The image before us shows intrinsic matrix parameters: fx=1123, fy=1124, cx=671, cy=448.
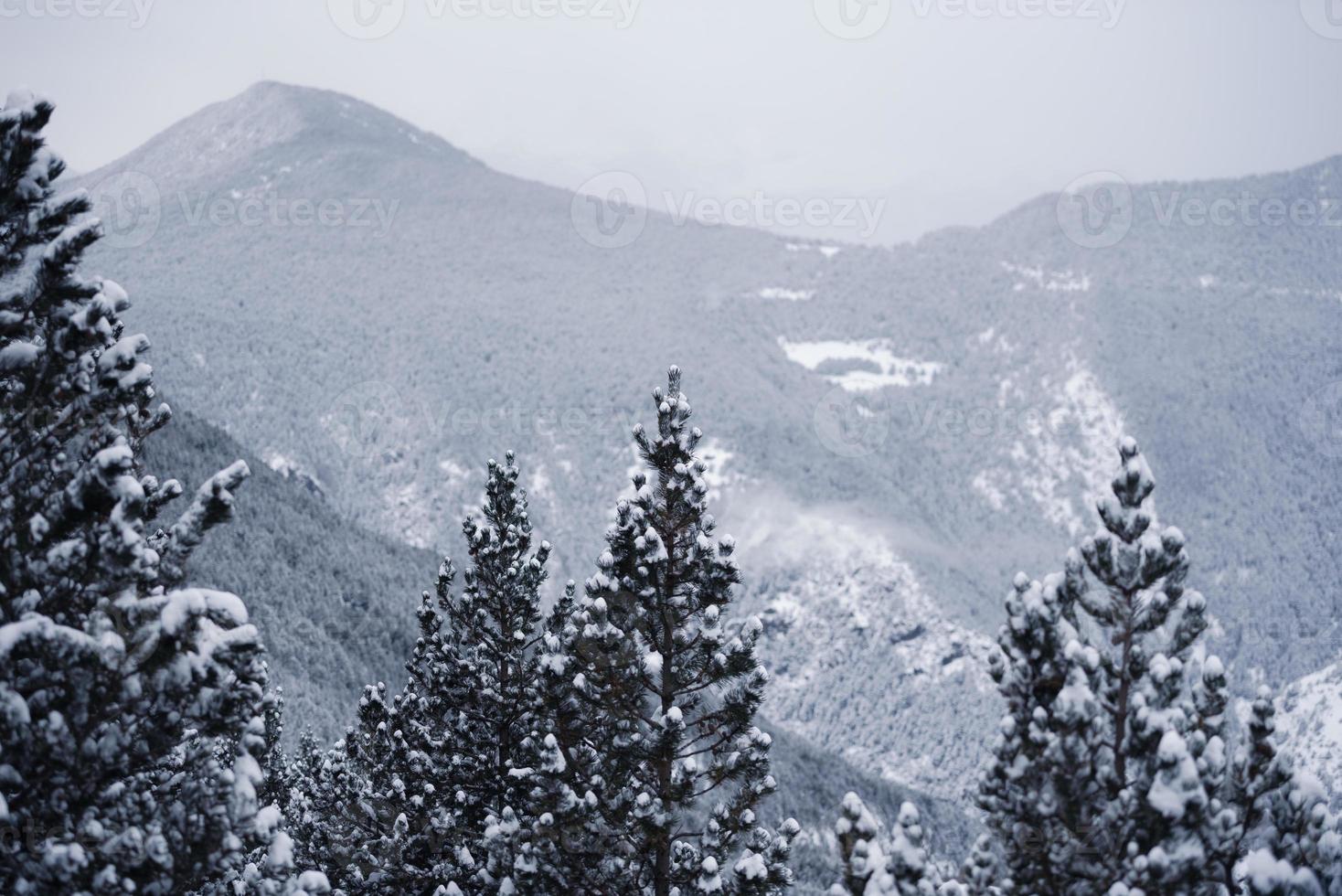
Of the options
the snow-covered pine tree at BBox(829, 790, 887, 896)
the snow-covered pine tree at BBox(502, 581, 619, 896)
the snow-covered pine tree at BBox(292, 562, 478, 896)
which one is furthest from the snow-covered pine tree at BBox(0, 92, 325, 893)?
the snow-covered pine tree at BBox(292, 562, 478, 896)

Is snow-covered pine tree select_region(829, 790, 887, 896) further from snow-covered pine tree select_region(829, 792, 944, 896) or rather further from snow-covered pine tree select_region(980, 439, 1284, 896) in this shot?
snow-covered pine tree select_region(980, 439, 1284, 896)

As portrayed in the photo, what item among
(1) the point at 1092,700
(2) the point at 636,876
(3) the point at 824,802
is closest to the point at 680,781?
(2) the point at 636,876

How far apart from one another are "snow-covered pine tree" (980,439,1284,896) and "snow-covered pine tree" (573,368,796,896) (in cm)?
450

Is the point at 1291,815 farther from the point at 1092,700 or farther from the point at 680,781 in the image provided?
the point at 680,781

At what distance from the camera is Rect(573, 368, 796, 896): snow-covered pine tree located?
13836 millimetres

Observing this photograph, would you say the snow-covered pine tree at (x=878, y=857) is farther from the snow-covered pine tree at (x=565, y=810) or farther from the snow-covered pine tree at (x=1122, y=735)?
the snow-covered pine tree at (x=565, y=810)

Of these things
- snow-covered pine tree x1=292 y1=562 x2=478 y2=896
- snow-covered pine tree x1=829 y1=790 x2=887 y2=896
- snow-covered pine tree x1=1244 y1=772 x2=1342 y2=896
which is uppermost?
snow-covered pine tree x1=1244 y1=772 x2=1342 y2=896

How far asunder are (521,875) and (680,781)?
223cm

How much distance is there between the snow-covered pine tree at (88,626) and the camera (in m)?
8.08

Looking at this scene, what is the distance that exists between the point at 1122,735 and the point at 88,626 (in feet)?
28.6

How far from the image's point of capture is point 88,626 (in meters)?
8.47

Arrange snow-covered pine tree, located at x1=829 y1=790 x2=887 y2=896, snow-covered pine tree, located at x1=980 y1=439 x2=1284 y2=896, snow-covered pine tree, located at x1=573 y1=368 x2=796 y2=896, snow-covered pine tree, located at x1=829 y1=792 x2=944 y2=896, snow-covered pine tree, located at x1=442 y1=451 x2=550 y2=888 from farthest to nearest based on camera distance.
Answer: snow-covered pine tree, located at x1=442 y1=451 x2=550 y2=888
snow-covered pine tree, located at x1=573 y1=368 x2=796 y2=896
snow-covered pine tree, located at x1=829 y1=790 x2=887 y2=896
snow-covered pine tree, located at x1=829 y1=792 x2=944 y2=896
snow-covered pine tree, located at x1=980 y1=439 x2=1284 y2=896

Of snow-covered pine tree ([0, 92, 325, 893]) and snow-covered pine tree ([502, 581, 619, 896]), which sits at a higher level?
snow-covered pine tree ([0, 92, 325, 893])

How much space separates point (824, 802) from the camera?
131 meters
